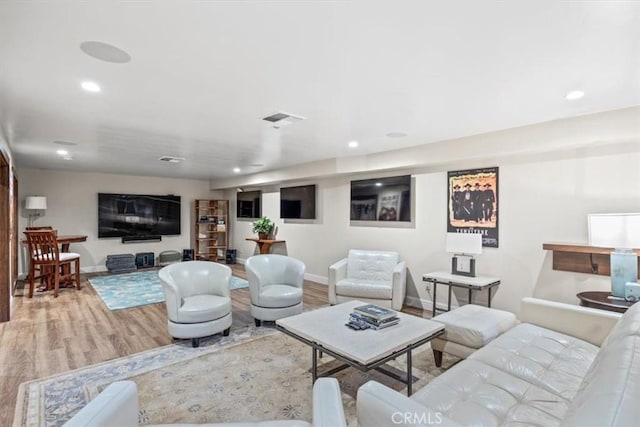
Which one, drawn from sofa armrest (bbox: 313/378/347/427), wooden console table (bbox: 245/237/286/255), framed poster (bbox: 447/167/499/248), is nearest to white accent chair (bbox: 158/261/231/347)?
sofa armrest (bbox: 313/378/347/427)

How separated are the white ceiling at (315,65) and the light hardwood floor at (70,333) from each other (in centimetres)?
228

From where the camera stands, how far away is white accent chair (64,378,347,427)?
114 centimetres

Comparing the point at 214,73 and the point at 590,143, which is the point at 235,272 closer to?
the point at 214,73

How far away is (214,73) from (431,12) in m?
1.42

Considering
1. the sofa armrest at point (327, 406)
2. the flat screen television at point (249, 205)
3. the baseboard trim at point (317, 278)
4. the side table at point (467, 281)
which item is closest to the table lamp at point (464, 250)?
the side table at point (467, 281)

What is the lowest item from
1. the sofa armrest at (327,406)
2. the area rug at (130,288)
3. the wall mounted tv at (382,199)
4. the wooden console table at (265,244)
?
the area rug at (130,288)

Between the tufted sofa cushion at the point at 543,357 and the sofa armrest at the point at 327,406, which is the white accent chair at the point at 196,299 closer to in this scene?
the sofa armrest at the point at 327,406

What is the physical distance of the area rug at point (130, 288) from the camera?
5004mm

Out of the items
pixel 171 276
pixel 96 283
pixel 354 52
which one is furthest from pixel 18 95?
pixel 96 283

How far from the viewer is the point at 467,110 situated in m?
2.97

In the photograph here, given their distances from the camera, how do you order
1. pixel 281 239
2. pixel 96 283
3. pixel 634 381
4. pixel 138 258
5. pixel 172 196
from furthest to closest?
pixel 172 196 → pixel 138 258 → pixel 281 239 → pixel 96 283 → pixel 634 381

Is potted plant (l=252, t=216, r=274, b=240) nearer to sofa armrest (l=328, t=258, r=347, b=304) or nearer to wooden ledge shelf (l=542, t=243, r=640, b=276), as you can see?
sofa armrest (l=328, t=258, r=347, b=304)

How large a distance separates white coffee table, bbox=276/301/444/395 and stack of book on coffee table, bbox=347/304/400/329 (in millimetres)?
45

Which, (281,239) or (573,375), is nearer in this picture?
(573,375)
